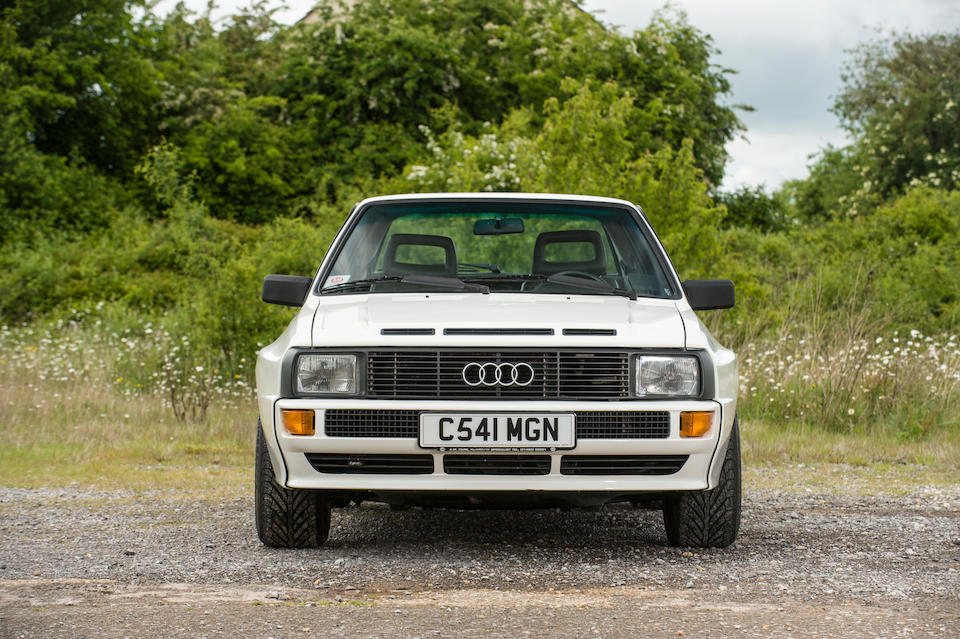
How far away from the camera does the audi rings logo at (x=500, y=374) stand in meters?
4.35

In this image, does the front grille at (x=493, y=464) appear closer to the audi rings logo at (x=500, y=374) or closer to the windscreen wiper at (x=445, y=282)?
the audi rings logo at (x=500, y=374)

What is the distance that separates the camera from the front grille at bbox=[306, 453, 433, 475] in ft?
14.4

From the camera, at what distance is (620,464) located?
4.42 metres

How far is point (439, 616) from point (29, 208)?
26974 millimetres

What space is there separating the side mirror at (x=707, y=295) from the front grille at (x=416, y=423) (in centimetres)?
108

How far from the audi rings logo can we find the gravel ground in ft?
2.49

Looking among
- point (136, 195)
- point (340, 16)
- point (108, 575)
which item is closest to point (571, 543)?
point (108, 575)

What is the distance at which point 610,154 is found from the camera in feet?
44.8

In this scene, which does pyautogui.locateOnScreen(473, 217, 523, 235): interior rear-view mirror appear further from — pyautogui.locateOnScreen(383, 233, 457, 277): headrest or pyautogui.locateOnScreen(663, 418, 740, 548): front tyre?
pyautogui.locateOnScreen(663, 418, 740, 548): front tyre

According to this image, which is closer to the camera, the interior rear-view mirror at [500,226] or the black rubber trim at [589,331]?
the black rubber trim at [589,331]

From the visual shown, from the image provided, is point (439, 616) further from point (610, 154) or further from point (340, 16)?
point (340, 16)

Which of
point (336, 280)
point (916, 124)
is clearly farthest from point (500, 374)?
point (916, 124)

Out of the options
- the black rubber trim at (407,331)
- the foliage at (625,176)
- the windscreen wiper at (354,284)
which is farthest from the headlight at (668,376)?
the foliage at (625,176)

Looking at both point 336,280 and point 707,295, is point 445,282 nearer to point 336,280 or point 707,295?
point 336,280
